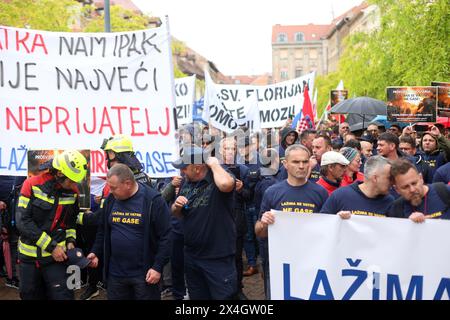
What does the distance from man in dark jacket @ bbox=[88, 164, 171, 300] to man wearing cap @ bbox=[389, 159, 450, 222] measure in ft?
6.12

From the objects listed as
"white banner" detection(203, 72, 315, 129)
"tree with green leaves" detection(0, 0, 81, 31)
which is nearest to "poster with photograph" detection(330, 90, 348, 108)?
"white banner" detection(203, 72, 315, 129)

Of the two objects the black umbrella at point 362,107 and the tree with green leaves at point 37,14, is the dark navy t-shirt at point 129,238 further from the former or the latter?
the tree with green leaves at point 37,14

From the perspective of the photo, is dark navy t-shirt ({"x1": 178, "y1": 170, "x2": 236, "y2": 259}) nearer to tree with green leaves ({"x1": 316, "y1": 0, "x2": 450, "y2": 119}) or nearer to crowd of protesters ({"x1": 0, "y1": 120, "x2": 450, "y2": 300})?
crowd of protesters ({"x1": 0, "y1": 120, "x2": 450, "y2": 300})

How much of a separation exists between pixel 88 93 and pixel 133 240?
1862mm

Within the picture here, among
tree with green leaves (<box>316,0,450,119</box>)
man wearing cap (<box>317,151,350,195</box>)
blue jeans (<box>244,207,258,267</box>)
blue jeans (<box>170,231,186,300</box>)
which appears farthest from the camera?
tree with green leaves (<box>316,0,450,119</box>)

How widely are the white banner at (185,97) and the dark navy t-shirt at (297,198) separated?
7.11m

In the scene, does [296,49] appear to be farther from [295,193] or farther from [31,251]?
[31,251]

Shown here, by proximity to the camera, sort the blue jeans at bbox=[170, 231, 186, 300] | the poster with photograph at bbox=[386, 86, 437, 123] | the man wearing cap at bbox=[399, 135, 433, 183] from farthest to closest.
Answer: the poster with photograph at bbox=[386, 86, 437, 123] → the man wearing cap at bbox=[399, 135, 433, 183] → the blue jeans at bbox=[170, 231, 186, 300]

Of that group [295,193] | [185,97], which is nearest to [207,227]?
[295,193]

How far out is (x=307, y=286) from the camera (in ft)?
12.4

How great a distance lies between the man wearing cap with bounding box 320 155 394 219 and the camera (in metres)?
3.83

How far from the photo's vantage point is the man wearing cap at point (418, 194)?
3557 millimetres

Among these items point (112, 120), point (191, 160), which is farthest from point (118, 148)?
point (191, 160)

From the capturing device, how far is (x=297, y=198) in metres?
4.25
